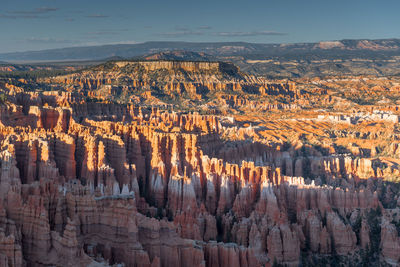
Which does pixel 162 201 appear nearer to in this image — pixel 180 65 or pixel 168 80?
pixel 168 80

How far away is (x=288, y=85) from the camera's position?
19538cm

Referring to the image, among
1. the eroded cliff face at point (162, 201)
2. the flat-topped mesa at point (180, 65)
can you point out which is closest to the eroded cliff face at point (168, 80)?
the flat-topped mesa at point (180, 65)

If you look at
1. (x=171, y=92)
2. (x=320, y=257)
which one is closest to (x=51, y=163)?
(x=320, y=257)

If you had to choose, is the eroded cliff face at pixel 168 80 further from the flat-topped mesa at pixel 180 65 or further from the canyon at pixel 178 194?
the canyon at pixel 178 194

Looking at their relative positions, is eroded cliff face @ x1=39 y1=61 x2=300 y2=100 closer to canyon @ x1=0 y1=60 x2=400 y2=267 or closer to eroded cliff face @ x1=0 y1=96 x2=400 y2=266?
canyon @ x1=0 y1=60 x2=400 y2=267

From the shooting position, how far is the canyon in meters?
29.3

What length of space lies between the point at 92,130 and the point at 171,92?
109409 millimetres

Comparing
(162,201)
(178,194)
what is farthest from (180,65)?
(178,194)

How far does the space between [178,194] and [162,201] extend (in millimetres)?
1980

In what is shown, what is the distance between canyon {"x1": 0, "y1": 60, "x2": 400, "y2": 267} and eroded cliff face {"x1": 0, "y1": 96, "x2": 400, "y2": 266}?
0.27 ft

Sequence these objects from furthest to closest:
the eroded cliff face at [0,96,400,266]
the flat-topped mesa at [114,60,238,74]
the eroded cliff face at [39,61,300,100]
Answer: the flat-topped mesa at [114,60,238,74] → the eroded cliff face at [39,61,300,100] → the eroded cliff face at [0,96,400,266]

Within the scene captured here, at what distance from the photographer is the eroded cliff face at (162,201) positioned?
2839cm

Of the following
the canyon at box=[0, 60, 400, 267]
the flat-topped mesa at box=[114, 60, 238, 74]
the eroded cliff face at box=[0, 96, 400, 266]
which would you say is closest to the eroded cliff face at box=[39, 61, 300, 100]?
the flat-topped mesa at box=[114, 60, 238, 74]

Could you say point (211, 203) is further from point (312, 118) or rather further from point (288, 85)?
point (288, 85)
